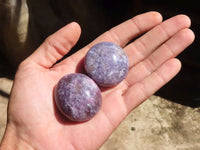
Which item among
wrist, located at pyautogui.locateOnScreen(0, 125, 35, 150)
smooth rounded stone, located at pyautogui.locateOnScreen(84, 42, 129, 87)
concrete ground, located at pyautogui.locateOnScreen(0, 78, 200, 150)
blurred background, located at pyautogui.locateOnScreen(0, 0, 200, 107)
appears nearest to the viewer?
wrist, located at pyautogui.locateOnScreen(0, 125, 35, 150)

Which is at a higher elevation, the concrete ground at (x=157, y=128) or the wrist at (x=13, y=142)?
the wrist at (x=13, y=142)

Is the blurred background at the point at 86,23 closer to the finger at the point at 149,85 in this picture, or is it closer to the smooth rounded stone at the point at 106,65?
the finger at the point at 149,85

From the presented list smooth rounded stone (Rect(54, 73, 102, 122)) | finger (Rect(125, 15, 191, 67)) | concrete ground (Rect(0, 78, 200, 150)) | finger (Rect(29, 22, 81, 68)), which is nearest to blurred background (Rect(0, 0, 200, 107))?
concrete ground (Rect(0, 78, 200, 150))

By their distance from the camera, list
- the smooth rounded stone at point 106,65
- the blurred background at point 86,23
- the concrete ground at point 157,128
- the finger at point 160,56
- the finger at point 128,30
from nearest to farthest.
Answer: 1. the smooth rounded stone at point 106,65
2. the finger at point 160,56
3. the finger at point 128,30
4. the concrete ground at point 157,128
5. the blurred background at point 86,23

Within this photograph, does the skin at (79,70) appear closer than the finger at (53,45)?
Yes

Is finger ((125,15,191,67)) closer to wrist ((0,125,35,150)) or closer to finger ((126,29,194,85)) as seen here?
finger ((126,29,194,85))

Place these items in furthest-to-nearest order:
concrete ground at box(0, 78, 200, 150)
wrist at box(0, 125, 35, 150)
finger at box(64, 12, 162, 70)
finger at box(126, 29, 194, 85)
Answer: concrete ground at box(0, 78, 200, 150) → finger at box(64, 12, 162, 70) → finger at box(126, 29, 194, 85) → wrist at box(0, 125, 35, 150)

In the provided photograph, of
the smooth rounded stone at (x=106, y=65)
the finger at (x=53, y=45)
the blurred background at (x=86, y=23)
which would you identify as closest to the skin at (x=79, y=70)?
the finger at (x=53, y=45)

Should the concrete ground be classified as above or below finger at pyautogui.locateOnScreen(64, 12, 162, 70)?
below
